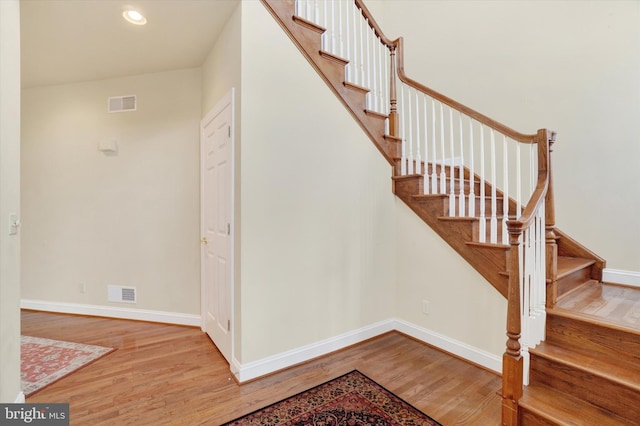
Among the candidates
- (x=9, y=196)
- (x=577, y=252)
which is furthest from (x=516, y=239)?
(x=9, y=196)

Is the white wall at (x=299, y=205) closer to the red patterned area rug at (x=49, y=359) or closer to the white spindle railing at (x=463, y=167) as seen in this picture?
A: the white spindle railing at (x=463, y=167)

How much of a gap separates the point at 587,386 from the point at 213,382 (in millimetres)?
2321

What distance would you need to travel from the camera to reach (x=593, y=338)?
172 centimetres

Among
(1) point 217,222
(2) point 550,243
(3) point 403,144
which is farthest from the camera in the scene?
(3) point 403,144

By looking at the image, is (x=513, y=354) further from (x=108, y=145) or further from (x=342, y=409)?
(x=108, y=145)

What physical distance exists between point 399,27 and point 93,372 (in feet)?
16.6

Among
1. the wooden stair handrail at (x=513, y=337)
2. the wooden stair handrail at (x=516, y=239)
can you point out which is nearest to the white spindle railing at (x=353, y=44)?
the wooden stair handrail at (x=516, y=239)

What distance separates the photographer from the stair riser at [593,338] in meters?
1.59

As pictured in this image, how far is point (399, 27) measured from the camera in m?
3.93

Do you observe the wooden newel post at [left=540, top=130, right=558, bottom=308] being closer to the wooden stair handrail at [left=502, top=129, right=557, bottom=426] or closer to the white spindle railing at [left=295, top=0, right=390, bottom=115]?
the wooden stair handrail at [left=502, top=129, right=557, bottom=426]

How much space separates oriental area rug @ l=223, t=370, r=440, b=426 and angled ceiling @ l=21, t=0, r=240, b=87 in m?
2.83

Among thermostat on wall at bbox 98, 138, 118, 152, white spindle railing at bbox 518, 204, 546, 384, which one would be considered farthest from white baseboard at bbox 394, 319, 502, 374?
thermostat on wall at bbox 98, 138, 118, 152

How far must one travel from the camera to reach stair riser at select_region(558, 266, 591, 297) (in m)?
2.20

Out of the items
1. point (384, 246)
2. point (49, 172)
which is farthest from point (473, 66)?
point (49, 172)
